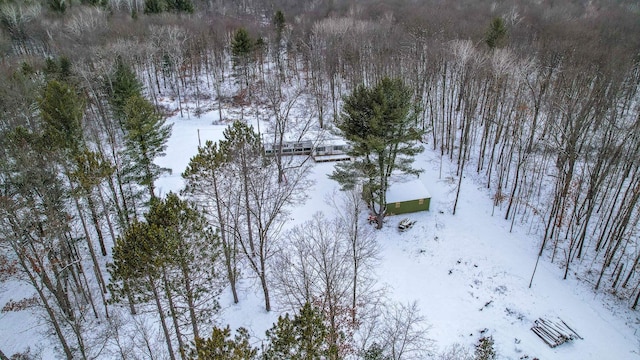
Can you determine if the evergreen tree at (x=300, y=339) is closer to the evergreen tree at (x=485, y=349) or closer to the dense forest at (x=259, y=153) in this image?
the dense forest at (x=259, y=153)

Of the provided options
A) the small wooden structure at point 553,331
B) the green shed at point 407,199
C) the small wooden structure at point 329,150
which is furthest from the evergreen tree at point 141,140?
the small wooden structure at point 553,331

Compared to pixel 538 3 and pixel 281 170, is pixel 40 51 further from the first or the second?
pixel 538 3

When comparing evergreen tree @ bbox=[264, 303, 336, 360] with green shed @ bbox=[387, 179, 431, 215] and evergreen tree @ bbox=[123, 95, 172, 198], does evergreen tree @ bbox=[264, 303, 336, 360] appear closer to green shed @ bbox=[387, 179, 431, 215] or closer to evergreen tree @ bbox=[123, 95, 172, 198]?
evergreen tree @ bbox=[123, 95, 172, 198]

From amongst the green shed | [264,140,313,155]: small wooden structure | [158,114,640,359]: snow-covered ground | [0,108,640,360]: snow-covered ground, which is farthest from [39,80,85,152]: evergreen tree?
the green shed

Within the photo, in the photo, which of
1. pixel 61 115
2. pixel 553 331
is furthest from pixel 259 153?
pixel 553 331

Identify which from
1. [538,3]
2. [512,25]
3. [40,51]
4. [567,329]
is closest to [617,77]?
[567,329]
